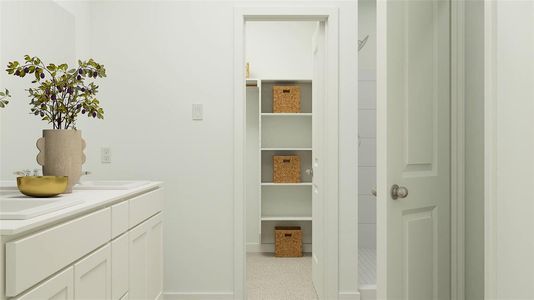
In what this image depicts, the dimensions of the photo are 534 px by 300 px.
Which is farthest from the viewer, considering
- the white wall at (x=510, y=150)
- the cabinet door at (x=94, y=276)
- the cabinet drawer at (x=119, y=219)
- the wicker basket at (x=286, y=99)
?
the wicker basket at (x=286, y=99)

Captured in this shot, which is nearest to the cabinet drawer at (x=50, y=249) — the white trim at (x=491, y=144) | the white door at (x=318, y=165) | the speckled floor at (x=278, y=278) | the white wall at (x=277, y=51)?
the white trim at (x=491, y=144)

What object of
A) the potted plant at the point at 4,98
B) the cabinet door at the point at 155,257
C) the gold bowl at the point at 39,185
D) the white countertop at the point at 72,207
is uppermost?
the potted plant at the point at 4,98

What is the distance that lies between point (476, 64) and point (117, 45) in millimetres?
2208

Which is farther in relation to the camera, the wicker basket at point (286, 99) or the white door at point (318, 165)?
the wicker basket at point (286, 99)

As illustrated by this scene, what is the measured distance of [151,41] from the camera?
9.20 feet

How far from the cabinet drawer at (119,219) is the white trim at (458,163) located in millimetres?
1512

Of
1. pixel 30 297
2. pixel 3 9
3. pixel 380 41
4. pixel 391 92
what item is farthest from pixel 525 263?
pixel 3 9

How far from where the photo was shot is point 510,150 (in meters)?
1.32

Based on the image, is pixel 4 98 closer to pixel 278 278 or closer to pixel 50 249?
pixel 50 249

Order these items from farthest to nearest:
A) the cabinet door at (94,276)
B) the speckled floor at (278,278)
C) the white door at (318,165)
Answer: the speckled floor at (278,278), the white door at (318,165), the cabinet door at (94,276)

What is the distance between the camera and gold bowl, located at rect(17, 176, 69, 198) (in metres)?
1.48

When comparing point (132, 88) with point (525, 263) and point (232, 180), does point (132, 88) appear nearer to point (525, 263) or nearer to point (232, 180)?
point (232, 180)

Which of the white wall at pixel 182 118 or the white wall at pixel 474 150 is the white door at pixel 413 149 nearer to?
the white wall at pixel 474 150

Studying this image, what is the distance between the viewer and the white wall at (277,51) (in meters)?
4.27
